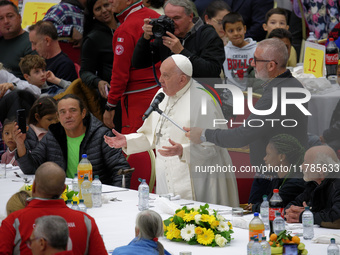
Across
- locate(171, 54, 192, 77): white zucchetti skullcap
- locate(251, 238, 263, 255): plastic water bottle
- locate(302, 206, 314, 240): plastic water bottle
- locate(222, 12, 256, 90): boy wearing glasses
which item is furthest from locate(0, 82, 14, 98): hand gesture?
locate(251, 238, 263, 255): plastic water bottle

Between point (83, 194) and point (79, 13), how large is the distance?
4229 mm

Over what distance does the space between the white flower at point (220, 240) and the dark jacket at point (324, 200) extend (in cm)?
70

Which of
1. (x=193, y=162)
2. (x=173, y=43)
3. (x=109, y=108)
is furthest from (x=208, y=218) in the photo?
(x=109, y=108)

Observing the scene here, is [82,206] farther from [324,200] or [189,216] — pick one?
[324,200]

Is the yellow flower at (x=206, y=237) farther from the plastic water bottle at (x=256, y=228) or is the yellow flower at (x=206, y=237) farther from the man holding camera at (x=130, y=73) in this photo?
the man holding camera at (x=130, y=73)

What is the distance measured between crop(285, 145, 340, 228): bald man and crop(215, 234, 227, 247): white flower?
2.31 feet

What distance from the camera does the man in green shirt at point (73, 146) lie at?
690 centimetres

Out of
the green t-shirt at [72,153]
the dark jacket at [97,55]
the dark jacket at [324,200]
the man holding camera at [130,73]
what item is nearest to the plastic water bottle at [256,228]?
the dark jacket at [324,200]

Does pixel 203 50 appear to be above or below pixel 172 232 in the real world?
above

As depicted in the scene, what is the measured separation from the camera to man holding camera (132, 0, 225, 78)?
688 cm

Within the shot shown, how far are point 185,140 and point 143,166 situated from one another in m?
0.51

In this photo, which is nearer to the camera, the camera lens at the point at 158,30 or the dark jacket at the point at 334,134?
the camera lens at the point at 158,30

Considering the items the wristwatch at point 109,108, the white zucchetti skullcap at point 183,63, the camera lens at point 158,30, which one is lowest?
the wristwatch at point 109,108

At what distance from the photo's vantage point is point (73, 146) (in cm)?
702
